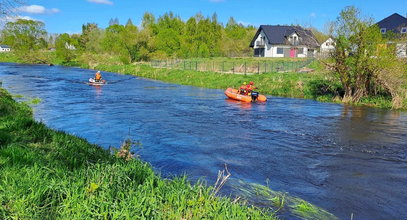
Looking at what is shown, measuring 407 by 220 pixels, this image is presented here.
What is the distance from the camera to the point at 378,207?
6906mm

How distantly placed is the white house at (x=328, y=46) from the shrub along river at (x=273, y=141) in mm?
3160

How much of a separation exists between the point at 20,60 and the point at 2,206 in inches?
2971

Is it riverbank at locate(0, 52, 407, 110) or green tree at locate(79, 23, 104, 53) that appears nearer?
riverbank at locate(0, 52, 407, 110)

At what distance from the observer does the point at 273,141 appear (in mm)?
12078

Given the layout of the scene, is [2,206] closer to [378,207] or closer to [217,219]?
[217,219]

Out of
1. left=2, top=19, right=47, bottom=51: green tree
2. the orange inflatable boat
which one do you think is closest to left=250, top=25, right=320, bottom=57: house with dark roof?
the orange inflatable boat

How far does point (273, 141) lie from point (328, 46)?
1157cm

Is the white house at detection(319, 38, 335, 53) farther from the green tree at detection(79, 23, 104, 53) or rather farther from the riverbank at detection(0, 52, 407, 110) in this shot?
the green tree at detection(79, 23, 104, 53)

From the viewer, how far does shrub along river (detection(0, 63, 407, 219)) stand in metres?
7.82

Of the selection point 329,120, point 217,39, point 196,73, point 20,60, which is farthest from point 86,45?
point 329,120

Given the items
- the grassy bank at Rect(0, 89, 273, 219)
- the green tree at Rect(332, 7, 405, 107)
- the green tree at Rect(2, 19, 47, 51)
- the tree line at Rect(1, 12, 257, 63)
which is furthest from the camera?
the green tree at Rect(2, 19, 47, 51)

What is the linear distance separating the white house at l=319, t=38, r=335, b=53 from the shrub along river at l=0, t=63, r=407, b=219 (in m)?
3.16

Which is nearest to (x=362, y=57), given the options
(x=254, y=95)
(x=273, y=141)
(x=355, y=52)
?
(x=355, y=52)

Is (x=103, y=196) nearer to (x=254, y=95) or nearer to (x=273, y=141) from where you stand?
(x=273, y=141)
